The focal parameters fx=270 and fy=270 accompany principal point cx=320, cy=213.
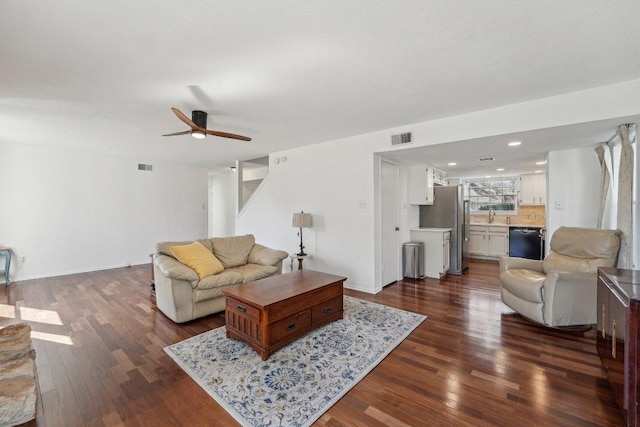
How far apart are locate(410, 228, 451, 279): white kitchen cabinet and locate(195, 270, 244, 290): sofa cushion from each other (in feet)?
11.3

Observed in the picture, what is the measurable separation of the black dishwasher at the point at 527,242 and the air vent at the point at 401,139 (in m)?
4.05

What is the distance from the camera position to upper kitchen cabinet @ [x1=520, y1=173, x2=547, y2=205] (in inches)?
241

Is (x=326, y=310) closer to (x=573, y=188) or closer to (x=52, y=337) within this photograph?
(x=52, y=337)

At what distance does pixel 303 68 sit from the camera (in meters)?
2.22

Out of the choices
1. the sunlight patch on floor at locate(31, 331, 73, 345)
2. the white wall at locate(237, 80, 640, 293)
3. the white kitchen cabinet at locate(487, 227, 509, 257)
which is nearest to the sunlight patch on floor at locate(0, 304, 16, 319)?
the sunlight patch on floor at locate(31, 331, 73, 345)

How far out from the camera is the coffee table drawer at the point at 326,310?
9.05 feet

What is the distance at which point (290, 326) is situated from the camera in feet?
8.22

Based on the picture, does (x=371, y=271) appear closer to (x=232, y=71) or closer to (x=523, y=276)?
(x=523, y=276)

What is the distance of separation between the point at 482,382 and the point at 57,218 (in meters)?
7.08

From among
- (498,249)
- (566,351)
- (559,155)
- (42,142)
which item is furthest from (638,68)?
(42,142)

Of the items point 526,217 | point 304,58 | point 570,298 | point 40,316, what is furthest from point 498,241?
point 40,316

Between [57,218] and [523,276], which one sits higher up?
[57,218]

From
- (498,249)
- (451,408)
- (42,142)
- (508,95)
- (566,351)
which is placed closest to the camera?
(451,408)

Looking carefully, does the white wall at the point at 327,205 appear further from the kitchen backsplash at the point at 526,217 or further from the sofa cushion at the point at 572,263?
the kitchen backsplash at the point at 526,217
